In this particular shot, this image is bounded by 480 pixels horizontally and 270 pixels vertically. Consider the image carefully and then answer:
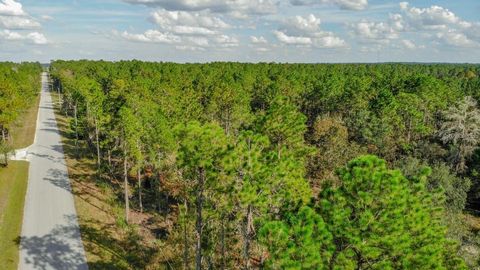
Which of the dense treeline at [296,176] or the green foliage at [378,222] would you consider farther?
the dense treeline at [296,176]

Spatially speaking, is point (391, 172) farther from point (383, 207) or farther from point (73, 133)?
point (73, 133)

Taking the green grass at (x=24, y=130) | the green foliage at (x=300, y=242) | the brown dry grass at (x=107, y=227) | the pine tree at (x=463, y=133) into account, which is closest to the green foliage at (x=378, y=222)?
the green foliage at (x=300, y=242)

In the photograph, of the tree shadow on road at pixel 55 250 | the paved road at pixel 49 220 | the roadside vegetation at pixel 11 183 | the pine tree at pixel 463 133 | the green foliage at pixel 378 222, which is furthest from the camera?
the pine tree at pixel 463 133

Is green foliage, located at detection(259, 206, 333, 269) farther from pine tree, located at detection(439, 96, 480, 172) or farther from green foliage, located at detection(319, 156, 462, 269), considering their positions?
pine tree, located at detection(439, 96, 480, 172)

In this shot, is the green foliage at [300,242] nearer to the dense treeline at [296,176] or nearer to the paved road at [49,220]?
the dense treeline at [296,176]

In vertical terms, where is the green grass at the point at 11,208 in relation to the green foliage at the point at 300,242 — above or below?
below

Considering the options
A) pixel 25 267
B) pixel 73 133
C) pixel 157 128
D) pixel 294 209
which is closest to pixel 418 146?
pixel 157 128
